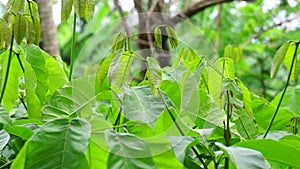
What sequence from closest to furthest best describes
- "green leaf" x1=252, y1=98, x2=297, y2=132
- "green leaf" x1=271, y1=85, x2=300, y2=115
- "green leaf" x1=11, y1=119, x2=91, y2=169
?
"green leaf" x1=11, y1=119, x2=91, y2=169, "green leaf" x1=252, y1=98, x2=297, y2=132, "green leaf" x1=271, y1=85, x2=300, y2=115

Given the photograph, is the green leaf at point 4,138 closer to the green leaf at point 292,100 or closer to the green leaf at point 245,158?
the green leaf at point 245,158

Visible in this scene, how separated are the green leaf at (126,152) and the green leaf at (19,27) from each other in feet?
0.45

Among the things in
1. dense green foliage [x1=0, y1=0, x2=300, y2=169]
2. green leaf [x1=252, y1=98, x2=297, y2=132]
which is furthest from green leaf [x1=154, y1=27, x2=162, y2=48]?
green leaf [x1=252, y1=98, x2=297, y2=132]

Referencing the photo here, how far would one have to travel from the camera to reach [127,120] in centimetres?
46

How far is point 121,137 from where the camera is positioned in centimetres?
37

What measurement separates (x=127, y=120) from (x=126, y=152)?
103 mm

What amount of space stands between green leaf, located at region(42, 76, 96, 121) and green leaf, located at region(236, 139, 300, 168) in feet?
0.49

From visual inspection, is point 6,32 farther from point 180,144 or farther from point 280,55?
point 280,55

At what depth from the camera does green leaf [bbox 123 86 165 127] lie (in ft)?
1.45

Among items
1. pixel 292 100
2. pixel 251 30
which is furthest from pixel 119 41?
pixel 251 30

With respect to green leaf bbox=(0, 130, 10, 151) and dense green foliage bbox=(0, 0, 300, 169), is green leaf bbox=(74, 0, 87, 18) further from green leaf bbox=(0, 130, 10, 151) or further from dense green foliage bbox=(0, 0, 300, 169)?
green leaf bbox=(0, 130, 10, 151)

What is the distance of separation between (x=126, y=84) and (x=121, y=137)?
102mm

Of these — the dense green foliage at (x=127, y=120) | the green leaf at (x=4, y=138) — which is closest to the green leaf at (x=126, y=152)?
the dense green foliage at (x=127, y=120)

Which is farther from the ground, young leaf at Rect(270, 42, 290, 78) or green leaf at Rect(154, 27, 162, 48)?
green leaf at Rect(154, 27, 162, 48)
